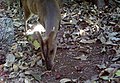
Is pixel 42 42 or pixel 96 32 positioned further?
pixel 96 32

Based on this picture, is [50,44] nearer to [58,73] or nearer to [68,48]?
[58,73]

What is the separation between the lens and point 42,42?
13.9 ft

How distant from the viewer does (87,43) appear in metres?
5.42

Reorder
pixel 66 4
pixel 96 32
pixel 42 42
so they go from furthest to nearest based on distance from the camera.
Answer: pixel 66 4 → pixel 96 32 → pixel 42 42

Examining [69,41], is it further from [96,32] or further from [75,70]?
[75,70]

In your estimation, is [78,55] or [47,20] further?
[78,55]

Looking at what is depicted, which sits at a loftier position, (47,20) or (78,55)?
(47,20)

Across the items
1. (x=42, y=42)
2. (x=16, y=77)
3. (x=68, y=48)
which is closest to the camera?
(x=42, y=42)

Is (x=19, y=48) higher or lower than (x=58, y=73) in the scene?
higher

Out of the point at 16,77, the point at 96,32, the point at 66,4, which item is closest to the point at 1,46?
the point at 16,77

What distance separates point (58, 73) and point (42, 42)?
61cm

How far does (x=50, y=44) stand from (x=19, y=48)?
117 cm

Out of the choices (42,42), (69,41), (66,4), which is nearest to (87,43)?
(69,41)

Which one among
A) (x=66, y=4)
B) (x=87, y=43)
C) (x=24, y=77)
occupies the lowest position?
(x=24, y=77)
